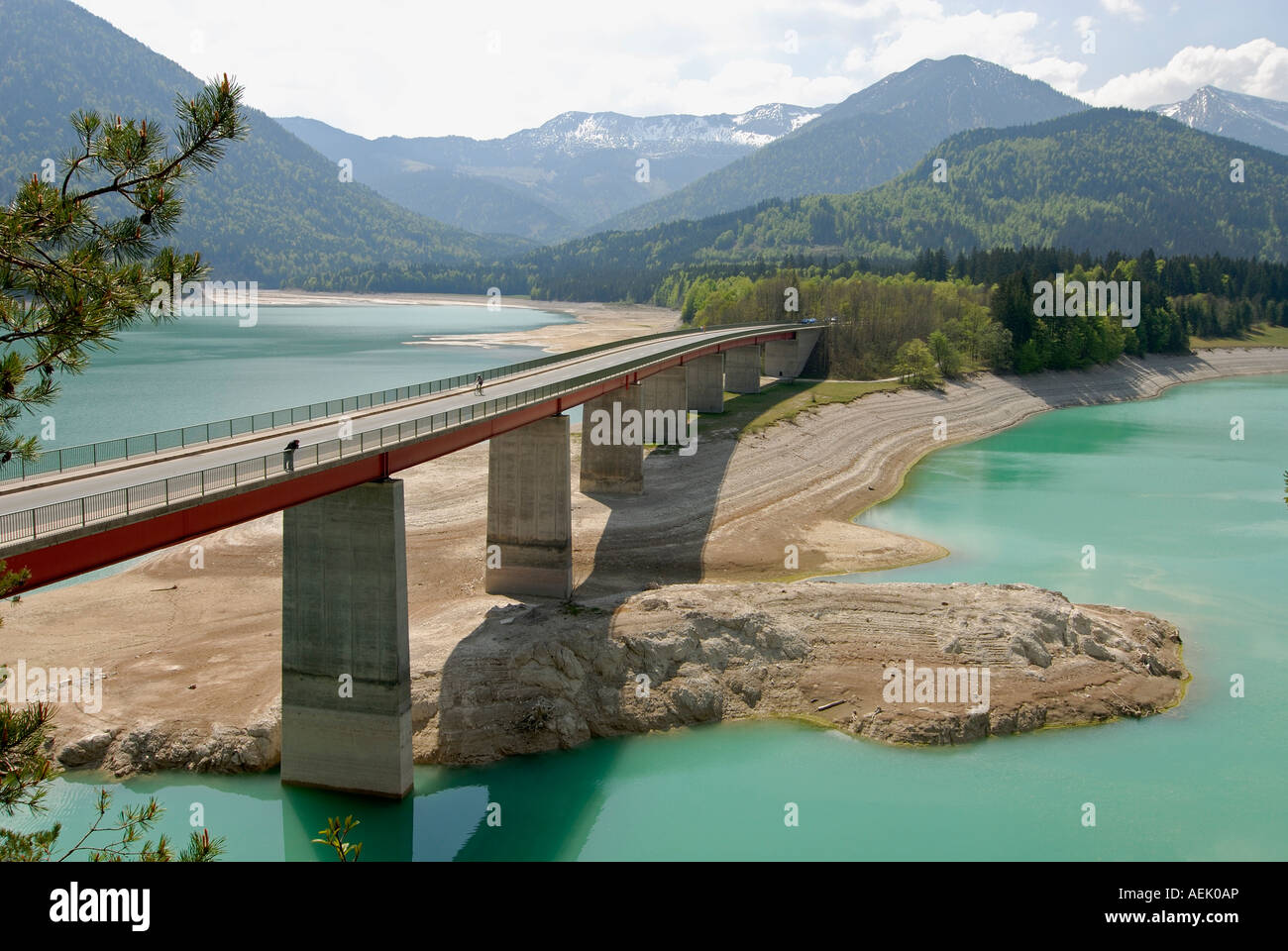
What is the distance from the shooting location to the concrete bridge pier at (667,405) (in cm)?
7781

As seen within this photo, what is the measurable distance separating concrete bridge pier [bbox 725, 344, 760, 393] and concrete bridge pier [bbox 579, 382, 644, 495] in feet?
143

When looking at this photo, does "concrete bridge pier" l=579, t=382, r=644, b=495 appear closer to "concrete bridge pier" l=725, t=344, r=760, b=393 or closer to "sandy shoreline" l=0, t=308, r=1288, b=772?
"sandy shoreline" l=0, t=308, r=1288, b=772

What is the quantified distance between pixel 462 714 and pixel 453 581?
1463cm

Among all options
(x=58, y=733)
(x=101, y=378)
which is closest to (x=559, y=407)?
(x=58, y=733)

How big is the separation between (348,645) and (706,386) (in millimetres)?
63588

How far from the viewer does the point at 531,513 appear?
46688 millimetres

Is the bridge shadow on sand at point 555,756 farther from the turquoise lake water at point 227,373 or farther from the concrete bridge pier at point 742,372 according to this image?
the concrete bridge pier at point 742,372

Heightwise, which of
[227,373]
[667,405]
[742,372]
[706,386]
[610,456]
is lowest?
[610,456]

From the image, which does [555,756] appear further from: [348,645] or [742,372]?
[742,372]

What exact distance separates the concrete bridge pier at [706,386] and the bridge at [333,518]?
42.9 m

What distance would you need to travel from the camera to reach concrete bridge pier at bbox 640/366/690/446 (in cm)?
7781

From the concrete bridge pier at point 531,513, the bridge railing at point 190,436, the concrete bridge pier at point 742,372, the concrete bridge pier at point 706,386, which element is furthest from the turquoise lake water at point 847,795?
the concrete bridge pier at point 742,372

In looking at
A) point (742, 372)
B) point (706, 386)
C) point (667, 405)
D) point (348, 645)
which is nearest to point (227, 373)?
point (742, 372)
